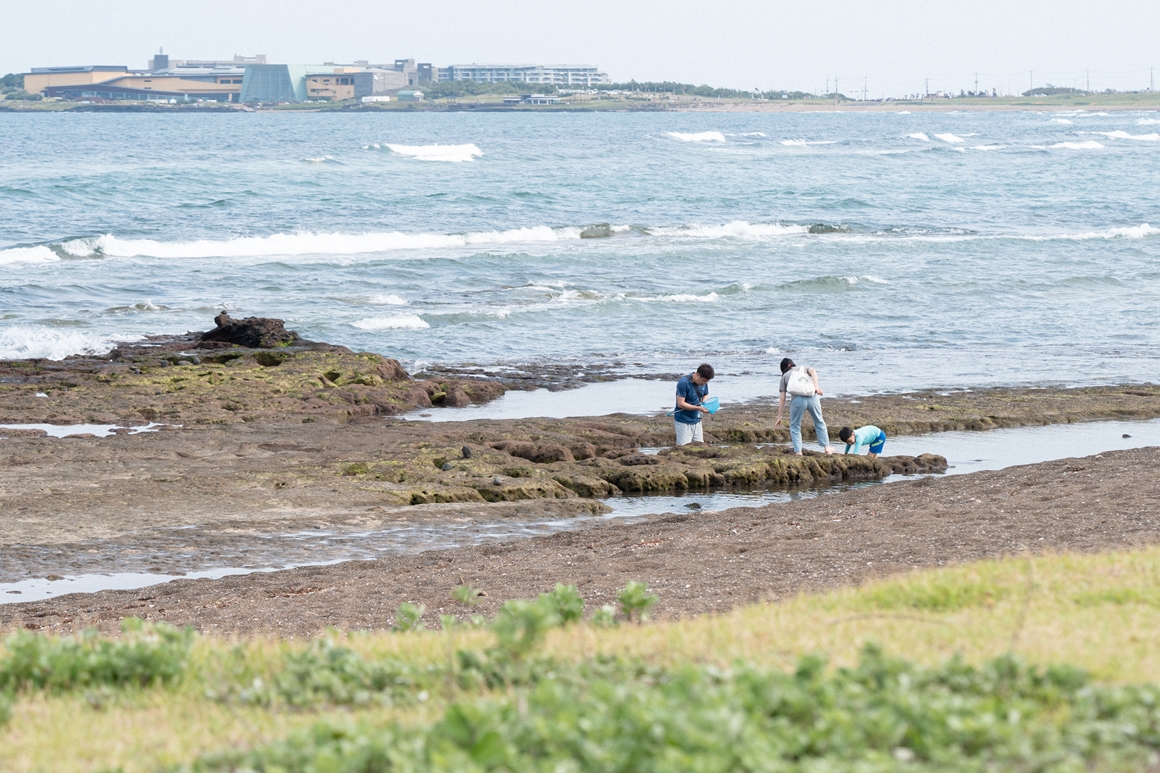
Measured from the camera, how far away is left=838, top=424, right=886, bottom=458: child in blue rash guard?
622 inches

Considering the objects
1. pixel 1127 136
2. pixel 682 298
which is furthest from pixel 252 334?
pixel 1127 136

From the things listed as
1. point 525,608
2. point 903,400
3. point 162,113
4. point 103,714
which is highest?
point 162,113

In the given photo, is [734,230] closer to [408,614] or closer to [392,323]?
[392,323]

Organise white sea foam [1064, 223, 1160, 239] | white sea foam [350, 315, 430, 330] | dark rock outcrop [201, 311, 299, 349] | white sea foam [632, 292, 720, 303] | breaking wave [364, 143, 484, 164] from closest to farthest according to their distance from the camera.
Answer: dark rock outcrop [201, 311, 299, 349] → white sea foam [350, 315, 430, 330] → white sea foam [632, 292, 720, 303] → white sea foam [1064, 223, 1160, 239] → breaking wave [364, 143, 484, 164]

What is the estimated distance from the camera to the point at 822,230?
170 feet

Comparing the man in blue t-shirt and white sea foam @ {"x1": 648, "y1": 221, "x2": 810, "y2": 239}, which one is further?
white sea foam @ {"x1": 648, "y1": 221, "x2": 810, "y2": 239}

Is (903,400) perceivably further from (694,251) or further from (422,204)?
(422,204)

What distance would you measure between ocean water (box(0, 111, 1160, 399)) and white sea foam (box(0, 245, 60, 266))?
0.43ft

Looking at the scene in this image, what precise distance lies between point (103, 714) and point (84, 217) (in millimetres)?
47064

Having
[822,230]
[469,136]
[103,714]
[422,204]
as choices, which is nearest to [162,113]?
[469,136]

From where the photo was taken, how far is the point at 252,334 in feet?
73.8

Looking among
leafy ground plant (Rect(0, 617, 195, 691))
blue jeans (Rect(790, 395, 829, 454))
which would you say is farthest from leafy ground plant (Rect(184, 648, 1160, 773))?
blue jeans (Rect(790, 395, 829, 454))

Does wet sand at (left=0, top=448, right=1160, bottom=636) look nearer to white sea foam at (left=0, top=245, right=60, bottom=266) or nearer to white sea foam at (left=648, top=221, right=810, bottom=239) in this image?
white sea foam at (left=0, top=245, right=60, bottom=266)

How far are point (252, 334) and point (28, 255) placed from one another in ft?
64.4
